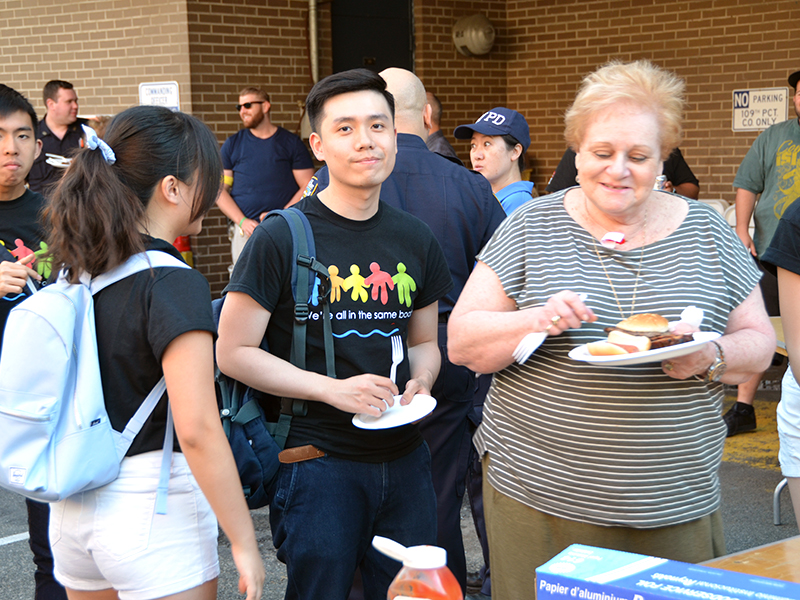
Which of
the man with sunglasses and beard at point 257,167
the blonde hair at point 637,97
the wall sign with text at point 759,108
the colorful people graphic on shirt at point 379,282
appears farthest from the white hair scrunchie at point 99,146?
the wall sign with text at point 759,108

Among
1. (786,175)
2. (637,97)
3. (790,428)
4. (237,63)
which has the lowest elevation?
(790,428)

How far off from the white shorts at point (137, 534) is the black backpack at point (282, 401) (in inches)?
13.4

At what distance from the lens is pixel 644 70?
2195 mm

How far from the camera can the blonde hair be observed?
2.15 meters

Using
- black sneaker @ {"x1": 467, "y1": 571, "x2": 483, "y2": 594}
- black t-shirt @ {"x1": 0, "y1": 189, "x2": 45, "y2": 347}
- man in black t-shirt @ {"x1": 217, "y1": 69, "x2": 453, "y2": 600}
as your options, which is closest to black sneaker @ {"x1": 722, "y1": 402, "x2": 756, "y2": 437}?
black sneaker @ {"x1": 467, "y1": 571, "x2": 483, "y2": 594}

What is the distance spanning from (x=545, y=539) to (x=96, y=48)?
8.94 meters

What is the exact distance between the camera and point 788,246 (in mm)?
2516

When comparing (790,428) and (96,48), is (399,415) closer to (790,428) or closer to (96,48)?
(790,428)

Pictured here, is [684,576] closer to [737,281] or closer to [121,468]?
[737,281]

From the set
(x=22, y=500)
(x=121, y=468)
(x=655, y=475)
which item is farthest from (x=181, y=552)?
(x=22, y=500)

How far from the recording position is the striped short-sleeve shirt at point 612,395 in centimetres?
207

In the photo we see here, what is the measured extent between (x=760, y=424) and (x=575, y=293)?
194 inches

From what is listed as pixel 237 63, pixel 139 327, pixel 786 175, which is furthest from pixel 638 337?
pixel 237 63

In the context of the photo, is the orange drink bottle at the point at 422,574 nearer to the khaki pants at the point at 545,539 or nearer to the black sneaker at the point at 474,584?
the khaki pants at the point at 545,539
